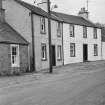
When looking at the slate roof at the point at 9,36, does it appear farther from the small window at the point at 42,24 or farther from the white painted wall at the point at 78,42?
the white painted wall at the point at 78,42

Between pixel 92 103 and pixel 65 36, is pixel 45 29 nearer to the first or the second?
pixel 65 36

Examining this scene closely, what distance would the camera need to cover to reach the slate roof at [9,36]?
19.5 meters

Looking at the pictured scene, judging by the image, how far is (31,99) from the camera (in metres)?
9.20

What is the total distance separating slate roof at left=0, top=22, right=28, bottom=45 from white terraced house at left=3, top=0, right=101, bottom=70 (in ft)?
1.91

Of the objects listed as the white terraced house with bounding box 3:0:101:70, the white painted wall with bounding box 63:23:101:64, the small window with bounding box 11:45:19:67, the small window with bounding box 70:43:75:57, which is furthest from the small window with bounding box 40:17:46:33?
the small window with bounding box 70:43:75:57

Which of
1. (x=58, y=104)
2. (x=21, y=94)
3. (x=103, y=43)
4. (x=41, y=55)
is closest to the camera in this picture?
(x=58, y=104)

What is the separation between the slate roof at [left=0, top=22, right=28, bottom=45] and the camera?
19.5 metres

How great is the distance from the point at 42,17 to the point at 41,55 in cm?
402

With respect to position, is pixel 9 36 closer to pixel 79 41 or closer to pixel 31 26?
pixel 31 26

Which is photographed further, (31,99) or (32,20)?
(32,20)

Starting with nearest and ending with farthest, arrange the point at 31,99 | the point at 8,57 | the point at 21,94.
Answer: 1. the point at 31,99
2. the point at 21,94
3. the point at 8,57

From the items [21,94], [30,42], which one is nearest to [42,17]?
[30,42]

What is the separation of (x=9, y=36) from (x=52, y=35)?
6.79m

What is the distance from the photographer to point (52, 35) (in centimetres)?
2619
